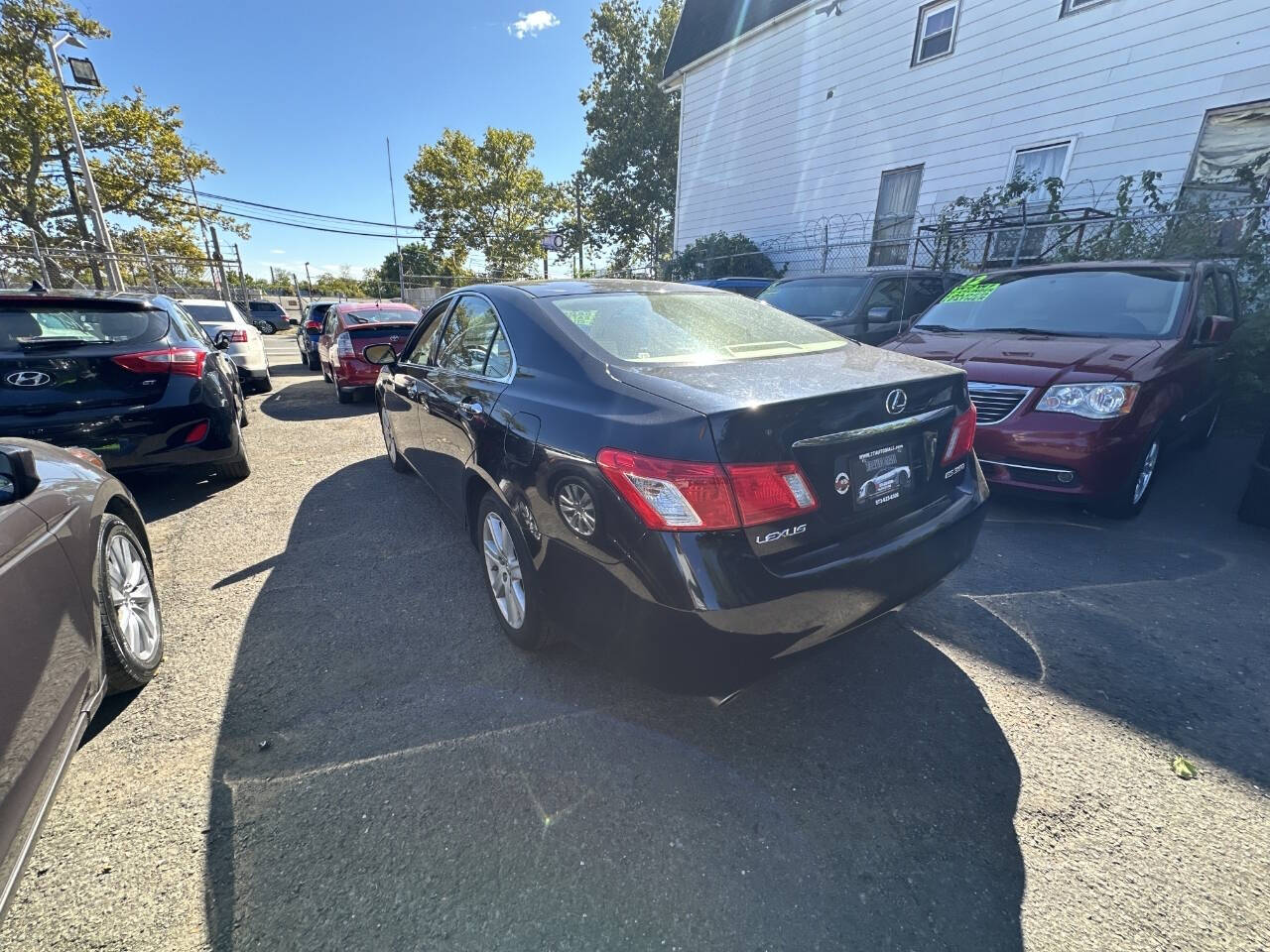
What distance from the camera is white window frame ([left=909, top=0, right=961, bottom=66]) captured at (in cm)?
968

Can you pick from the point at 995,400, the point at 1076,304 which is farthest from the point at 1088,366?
the point at 1076,304

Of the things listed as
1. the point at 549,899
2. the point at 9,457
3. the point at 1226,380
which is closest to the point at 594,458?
the point at 549,899

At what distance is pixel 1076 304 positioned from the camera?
4.40 metres

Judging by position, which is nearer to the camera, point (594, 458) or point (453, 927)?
point (453, 927)

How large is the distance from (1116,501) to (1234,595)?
87 cm

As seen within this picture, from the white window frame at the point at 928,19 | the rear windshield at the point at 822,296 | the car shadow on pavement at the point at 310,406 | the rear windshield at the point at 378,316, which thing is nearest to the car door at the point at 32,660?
the car shadow on pavement at the point at 310,406

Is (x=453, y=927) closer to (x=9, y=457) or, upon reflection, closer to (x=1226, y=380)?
(x=9, y=457)

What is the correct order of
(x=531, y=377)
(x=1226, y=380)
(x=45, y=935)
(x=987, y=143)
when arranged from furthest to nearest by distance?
(x=987, y=143)
(x=1226, y=380)
(x=531, y=377)
(x=45, y=935)

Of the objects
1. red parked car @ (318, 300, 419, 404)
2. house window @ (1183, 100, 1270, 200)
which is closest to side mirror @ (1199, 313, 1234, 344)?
house window @ (1183, 100, 1270, 200)

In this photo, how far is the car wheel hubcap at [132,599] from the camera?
2.21m

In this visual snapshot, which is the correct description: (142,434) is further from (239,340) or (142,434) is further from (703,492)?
(239,340)

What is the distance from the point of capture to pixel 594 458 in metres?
1.80

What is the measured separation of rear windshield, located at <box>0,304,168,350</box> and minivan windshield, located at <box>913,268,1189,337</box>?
615cm

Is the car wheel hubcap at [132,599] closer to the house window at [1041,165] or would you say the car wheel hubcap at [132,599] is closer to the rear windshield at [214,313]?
the rear windshield at [214,313]
